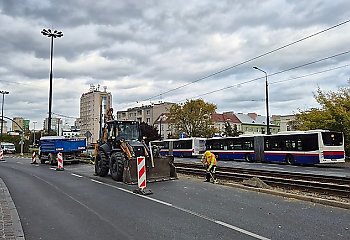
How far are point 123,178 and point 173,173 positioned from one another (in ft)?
8.70

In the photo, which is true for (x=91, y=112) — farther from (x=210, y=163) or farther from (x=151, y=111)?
(x=210, y=163)

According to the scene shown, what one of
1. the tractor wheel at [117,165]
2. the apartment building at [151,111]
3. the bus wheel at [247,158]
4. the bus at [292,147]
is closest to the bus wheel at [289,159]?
the bus at [292,147]

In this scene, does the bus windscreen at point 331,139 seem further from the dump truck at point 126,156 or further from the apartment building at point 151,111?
the apartment building at point 151,111

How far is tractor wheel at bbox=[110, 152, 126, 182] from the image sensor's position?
1719cm

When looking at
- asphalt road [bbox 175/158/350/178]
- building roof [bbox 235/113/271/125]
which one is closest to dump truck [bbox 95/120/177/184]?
asphalt road [bbox 175/158/350/178]

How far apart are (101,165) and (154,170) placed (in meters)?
3.83

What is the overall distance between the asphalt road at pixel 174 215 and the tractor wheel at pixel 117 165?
315 centimetres

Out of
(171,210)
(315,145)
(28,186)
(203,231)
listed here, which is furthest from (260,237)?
(315,145)

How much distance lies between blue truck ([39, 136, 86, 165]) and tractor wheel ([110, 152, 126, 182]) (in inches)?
581

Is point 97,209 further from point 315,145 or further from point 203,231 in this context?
point 315,145

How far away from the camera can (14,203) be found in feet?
36.5

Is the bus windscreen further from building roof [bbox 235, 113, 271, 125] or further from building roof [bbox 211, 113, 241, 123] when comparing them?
building roof [bbox 235, 113, 271, 125]

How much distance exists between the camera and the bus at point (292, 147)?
30125 millimetres

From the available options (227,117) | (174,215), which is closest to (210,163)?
(174,215)
